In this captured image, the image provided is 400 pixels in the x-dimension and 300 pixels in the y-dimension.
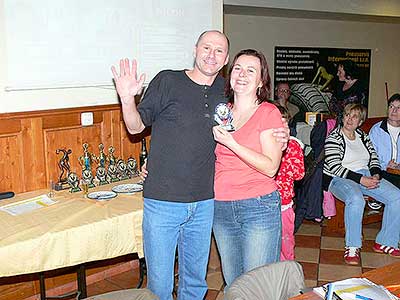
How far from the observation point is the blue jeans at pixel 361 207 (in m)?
4.03

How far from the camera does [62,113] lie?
3133 mm

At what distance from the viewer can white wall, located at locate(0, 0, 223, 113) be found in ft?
9.21

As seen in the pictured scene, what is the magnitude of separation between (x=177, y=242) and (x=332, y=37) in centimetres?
660

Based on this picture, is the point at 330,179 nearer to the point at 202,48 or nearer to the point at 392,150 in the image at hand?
the point at 392,150

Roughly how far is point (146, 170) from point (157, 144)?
162 mm

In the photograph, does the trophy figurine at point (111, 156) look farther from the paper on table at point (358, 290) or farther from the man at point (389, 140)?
the man at point (389, 140)

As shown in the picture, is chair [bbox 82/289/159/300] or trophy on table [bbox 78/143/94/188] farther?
trophy on table [bbox 78/143/94/188]

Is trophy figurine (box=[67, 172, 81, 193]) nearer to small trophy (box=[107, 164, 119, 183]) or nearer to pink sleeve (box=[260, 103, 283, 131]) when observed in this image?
small trophy (box=[107, 164, 119, 183])

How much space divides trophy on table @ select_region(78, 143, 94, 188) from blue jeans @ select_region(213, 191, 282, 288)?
3.90 feet

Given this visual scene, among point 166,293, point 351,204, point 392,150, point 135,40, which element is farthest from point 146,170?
point 392,150

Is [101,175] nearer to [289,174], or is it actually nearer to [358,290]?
[289,174]

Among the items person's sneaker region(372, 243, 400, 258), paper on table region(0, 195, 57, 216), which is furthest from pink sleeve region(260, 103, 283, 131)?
person's sneaker region(372, 243, 400, 258)

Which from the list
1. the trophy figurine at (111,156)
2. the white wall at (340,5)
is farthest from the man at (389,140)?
the trophy figurine at (111,156)

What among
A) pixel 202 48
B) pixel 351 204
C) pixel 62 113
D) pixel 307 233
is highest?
pixel 202 48
